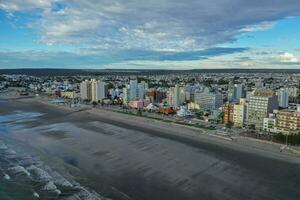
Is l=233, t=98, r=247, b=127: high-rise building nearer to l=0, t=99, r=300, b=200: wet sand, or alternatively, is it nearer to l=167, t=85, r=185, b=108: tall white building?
l=0, t=99, r=300, b=200: wet sand

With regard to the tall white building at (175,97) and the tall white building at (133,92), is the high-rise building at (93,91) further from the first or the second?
the tall white building at (175,97)

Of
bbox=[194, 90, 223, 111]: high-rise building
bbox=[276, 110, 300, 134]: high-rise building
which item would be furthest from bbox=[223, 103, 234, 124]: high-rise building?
bbox=[194, 90, 223, 111]: high-rise building

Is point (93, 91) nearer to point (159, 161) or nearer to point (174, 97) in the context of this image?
point (174, 97)

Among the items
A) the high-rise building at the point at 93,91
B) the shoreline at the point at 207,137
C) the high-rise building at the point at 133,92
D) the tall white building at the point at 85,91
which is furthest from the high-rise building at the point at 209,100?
the tall white building at the point at 85,91

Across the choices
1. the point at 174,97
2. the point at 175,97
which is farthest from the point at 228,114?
the point at 174,97

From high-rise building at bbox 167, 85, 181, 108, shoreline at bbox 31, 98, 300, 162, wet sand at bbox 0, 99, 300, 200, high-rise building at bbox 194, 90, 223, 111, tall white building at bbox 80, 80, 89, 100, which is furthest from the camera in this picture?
tall white building at bbox 80, 80, 89, 100
